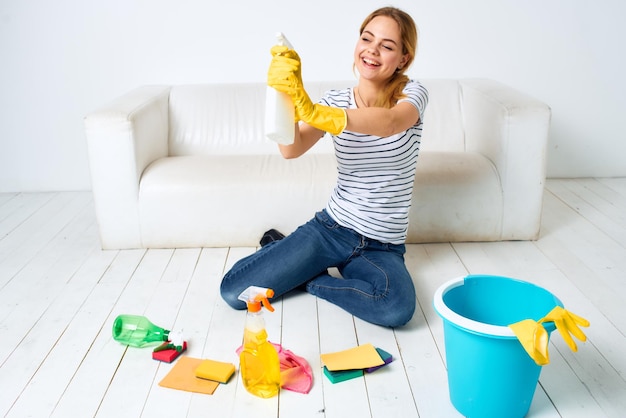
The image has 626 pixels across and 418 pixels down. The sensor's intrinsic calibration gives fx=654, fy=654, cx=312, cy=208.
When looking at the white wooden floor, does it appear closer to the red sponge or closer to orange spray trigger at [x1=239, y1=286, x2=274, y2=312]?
the red sponge

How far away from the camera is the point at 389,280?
6.23 ft

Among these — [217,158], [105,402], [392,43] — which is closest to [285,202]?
[217,158]

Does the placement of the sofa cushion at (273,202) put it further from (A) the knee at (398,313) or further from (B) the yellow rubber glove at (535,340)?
(B) the yellow rubber glove at (535,340)

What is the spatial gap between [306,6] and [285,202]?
113cm

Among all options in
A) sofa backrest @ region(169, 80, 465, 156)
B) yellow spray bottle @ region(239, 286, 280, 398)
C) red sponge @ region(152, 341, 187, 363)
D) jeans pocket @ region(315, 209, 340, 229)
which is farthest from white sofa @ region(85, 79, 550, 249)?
yellow spray bottle @ region(239, 286, 280, 398)

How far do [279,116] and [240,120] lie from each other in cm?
147

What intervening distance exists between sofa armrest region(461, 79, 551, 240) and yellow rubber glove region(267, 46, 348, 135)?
3.65 feet

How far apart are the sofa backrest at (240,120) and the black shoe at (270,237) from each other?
59 centimetres

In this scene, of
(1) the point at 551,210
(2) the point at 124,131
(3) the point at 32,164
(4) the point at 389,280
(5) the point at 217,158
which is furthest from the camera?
(3) the point at 32,164

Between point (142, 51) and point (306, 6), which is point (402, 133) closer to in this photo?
point (306, 6)

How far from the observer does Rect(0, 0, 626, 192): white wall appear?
10.3ft

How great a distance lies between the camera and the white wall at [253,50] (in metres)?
3.12

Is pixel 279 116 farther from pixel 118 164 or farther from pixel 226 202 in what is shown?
pixel 118 164

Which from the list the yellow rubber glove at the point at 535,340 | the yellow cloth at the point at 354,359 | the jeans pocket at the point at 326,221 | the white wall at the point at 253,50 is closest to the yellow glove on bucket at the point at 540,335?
the yellow rubber glove at the point at 535,340
